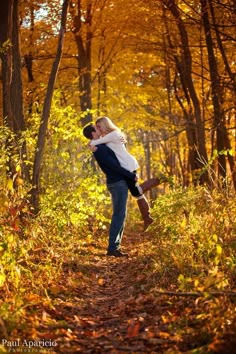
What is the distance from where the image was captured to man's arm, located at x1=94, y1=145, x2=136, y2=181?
7.66 metres

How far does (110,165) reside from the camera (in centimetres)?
768


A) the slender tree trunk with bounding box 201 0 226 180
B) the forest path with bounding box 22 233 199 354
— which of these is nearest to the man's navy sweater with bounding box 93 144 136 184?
the forest path with bounding box 22 233 199 354

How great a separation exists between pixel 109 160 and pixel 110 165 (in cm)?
8

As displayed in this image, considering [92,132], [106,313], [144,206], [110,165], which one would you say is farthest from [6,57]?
[106,313]

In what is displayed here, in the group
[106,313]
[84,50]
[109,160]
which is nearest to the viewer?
[106,313]

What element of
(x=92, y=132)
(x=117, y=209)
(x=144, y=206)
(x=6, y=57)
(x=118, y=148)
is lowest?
(x=144, y=206)

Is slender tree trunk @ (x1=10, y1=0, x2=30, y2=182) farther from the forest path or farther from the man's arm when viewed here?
the forest path

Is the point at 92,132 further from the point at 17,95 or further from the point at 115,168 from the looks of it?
the point at 17,95

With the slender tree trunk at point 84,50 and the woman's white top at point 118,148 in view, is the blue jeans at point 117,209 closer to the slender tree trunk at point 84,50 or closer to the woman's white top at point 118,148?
the woman's white top at point 118,148

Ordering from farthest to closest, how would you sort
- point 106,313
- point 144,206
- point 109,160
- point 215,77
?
point 215,77 → point 144,206 → point 109,160 → point 106,313

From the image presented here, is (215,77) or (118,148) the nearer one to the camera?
(118,148)

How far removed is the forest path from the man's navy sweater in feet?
4.53

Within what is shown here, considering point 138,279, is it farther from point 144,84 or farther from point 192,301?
point 144,84

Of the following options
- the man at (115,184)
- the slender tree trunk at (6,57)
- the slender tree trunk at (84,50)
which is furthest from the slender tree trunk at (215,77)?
→ the slender tree trunk at (6,57)
